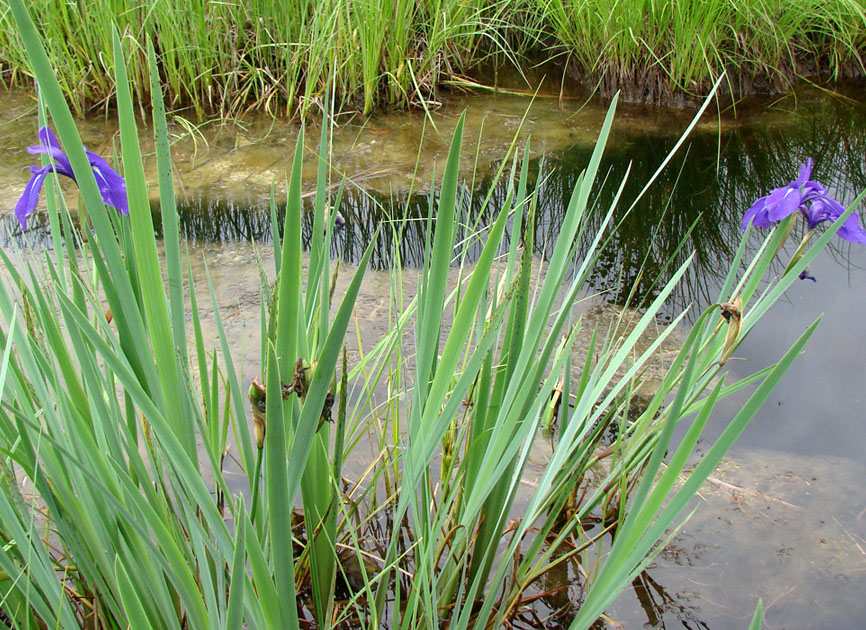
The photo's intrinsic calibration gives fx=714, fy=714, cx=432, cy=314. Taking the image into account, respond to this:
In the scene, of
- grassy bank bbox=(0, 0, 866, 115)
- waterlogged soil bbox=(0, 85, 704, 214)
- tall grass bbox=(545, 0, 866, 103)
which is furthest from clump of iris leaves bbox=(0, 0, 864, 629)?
tall grass bbox=(545, 0, 866, 103)

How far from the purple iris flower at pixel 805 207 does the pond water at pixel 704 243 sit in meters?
0.32

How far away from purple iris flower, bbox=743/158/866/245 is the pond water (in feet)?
1.04

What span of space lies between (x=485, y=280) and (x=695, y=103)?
3260mm

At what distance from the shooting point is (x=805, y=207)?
998 mm

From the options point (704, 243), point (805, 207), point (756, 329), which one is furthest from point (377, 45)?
point (805, 207)

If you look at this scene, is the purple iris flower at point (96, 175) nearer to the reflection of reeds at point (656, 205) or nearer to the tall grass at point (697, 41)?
the reflection of reeds at point (656, 205)

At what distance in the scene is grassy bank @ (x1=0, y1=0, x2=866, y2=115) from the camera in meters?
3.03

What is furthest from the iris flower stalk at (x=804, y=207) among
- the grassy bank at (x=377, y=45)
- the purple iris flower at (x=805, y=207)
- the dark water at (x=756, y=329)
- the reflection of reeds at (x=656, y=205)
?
the grassy bank at (x=377, y=45)

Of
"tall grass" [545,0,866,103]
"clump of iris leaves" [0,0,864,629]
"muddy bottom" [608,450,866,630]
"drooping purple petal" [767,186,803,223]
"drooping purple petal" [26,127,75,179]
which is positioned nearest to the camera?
"clump of iris leaves" [0,0,864,629]

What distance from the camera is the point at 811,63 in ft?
13.2

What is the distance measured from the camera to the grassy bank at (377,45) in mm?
3029

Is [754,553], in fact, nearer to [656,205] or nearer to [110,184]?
[110,184]

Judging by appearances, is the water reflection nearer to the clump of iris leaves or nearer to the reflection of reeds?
the reflection of reeds

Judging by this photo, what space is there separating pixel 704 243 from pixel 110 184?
2.13 metres
